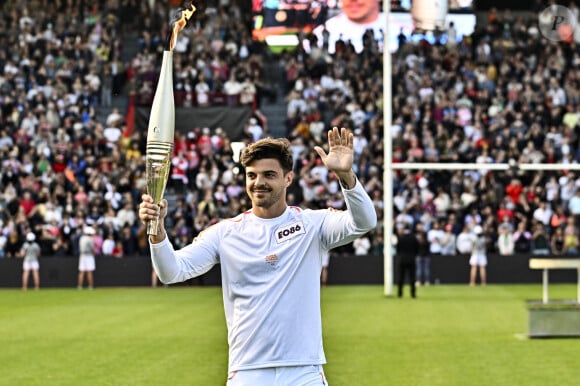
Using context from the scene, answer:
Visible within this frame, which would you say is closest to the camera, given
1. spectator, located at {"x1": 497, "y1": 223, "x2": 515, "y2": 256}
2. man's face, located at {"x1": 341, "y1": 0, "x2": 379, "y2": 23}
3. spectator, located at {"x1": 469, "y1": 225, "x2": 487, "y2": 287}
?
man's face, located at {"x1": 341, "y1": 0, "x2": 379, "y2": 23}

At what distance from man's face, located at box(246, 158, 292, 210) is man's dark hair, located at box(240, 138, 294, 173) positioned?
0.02m

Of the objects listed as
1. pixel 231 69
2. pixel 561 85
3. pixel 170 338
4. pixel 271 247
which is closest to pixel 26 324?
pixel 170 338

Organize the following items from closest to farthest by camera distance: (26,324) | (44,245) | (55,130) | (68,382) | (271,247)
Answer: (271,247) < (68,382) < (26,324) < (44,245) < (55,130)

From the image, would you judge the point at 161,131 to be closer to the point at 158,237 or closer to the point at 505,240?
the point at 158,237

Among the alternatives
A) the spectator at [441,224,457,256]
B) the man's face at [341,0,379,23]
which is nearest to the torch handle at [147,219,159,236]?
the man's face at [341,0,379,23]

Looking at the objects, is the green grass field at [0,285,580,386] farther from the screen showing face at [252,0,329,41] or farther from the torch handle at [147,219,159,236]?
the screen showing face at [252,0,329,41]

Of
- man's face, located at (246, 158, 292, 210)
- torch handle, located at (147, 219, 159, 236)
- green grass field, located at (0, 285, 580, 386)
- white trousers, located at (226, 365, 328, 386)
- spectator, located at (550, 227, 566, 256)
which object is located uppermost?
man's face, located at (246, 158, 292, 210)

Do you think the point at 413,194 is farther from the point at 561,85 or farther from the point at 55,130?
the point at 55,130

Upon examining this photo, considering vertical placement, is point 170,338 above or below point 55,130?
below

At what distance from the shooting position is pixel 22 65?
44969 millimetres

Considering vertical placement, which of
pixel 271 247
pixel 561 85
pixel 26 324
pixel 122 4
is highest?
pixel 122 4

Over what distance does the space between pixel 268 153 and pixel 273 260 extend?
1.85 ft

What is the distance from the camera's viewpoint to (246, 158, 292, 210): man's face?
6.90 m

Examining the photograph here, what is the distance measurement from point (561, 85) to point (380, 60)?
19.7 feet
